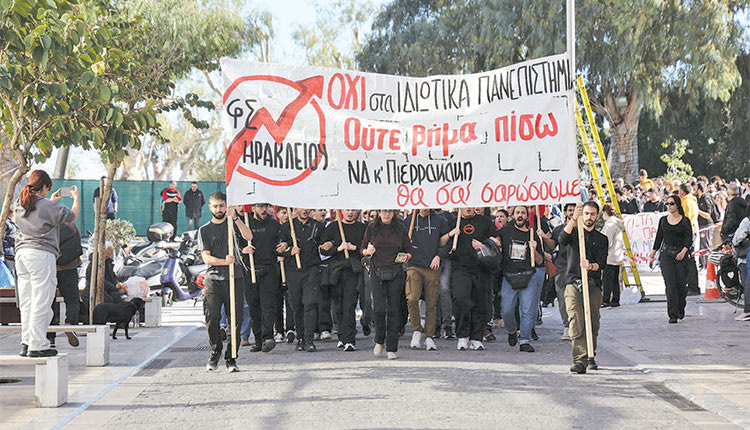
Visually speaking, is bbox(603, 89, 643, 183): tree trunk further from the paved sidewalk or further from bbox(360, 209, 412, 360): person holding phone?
bbox(360, 209, 412, 360): person holding phone

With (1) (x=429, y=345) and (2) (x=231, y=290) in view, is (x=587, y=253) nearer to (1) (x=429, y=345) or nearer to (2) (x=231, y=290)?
(1) (x=429, y=345)

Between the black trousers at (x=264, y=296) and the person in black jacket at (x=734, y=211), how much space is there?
7725 mm

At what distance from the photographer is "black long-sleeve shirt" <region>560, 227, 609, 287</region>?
1019 cm

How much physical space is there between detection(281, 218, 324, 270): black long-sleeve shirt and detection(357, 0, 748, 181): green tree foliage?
21970 millimetres

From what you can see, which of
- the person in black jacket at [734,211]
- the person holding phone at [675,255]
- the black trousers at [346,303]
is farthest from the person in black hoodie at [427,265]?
the person in black jacket at [734,211]

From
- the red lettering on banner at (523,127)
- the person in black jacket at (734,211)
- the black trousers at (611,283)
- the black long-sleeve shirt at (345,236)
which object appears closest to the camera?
the red lettering on banner at (523,127)

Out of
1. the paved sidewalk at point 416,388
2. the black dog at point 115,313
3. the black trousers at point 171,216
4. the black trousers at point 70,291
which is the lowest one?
the paved sidewalk at point 416,388

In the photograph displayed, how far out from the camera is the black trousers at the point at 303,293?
40.7 ft

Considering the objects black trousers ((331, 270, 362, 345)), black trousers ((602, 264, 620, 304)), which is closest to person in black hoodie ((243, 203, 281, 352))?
black trousers ((331, 270, 362, 345))

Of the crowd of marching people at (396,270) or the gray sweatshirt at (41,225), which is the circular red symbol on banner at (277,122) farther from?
the gray sweatshirt at (41,225)

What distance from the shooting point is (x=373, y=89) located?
1066 cm

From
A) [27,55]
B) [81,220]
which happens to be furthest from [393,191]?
[81,220]

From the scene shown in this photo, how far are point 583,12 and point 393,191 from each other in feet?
81.1

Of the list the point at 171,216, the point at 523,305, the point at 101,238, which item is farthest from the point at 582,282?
the point at 171,216
